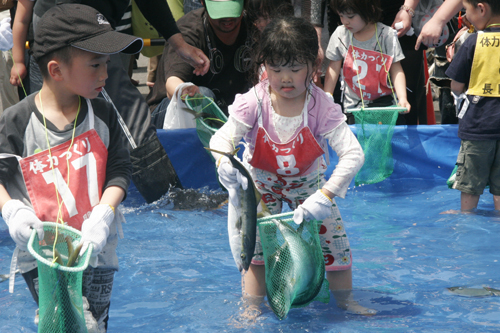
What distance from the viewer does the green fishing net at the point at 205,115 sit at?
16.0 feet

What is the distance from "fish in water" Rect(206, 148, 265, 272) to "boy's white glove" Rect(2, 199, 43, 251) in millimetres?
843

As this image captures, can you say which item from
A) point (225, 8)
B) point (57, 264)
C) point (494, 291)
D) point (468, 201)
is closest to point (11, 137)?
point (57, 264)

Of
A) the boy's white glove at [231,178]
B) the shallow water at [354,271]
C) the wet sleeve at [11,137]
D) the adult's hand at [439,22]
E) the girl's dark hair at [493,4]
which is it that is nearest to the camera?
the wet sleeve at [11,137]

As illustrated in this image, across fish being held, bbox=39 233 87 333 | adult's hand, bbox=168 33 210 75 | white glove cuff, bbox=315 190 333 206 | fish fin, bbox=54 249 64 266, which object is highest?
adult's hand, bbox=168 33 210 75

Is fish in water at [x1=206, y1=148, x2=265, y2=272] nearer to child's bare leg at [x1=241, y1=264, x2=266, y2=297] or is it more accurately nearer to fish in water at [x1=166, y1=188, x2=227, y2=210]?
child's bare leg at [x1=241, y1=264, x2=266, y2=297]

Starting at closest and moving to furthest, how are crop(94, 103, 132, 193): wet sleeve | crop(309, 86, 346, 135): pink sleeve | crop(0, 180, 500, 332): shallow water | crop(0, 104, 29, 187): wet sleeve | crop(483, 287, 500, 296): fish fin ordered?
crop(0, 104, 29, 187): wet sleeve, crop(94, 103, 132, 193): wet sleeve, crop(309, 86, 346, 135): pink sleeve, crop(0, 180, 500, 332): shallow water, crop(483, 287, 500, 296): fish fin

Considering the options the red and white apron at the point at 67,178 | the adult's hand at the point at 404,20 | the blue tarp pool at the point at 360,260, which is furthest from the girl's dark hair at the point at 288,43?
the adult's hand at the point at 404,20

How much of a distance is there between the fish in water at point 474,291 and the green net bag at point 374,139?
1.77 metres

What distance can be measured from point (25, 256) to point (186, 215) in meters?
2.45

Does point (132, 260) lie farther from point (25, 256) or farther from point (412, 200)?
point (412, 200)

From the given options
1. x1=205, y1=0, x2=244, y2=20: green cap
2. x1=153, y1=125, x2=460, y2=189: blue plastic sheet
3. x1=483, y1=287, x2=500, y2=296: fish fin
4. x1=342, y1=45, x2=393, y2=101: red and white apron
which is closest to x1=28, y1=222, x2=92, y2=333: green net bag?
x1=483, y1=287, x2=500, y2=296: fish fin

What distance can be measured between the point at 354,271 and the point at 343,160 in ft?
4.03

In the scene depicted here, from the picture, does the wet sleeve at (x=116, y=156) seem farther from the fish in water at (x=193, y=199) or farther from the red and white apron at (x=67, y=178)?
the fish in water at (x=193, y=199)

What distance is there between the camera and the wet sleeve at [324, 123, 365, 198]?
276cm
